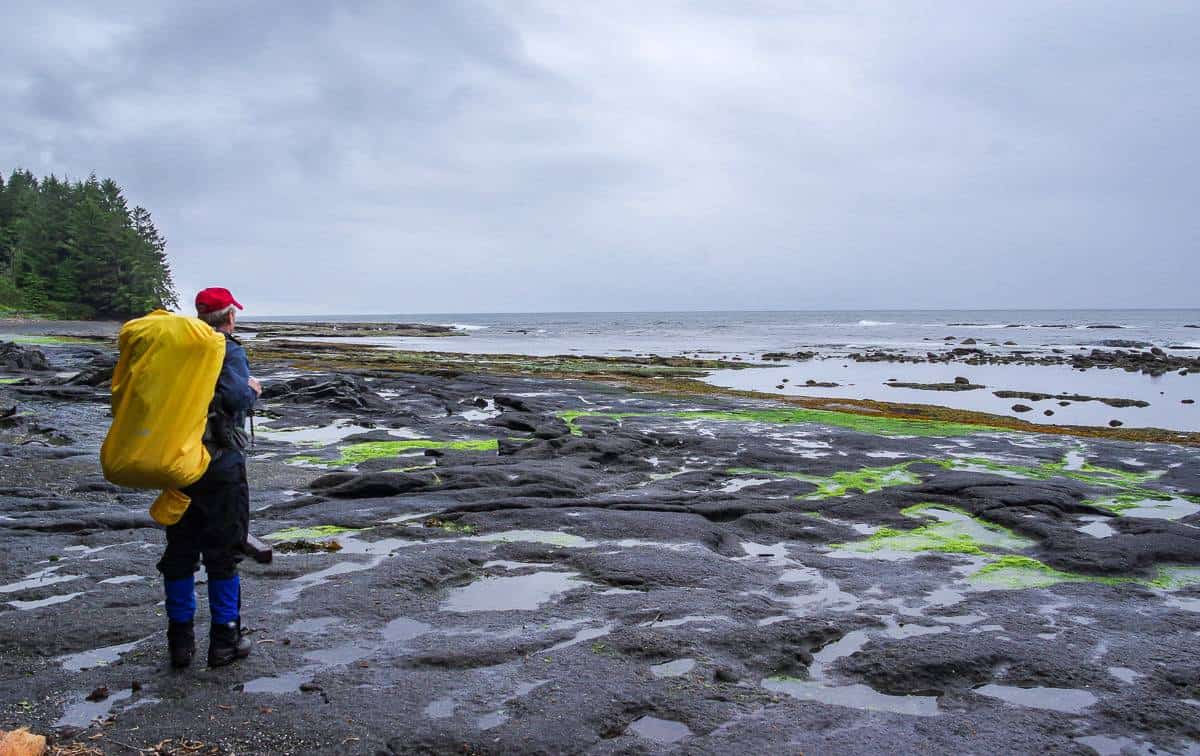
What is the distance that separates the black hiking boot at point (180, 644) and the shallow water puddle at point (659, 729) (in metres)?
2.91

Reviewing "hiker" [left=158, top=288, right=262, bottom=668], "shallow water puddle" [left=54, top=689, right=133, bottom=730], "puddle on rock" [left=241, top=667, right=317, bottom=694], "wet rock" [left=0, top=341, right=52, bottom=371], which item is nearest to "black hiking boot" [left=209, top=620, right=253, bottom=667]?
"hiker" [left=158, top=288, right=262, bottom=668]

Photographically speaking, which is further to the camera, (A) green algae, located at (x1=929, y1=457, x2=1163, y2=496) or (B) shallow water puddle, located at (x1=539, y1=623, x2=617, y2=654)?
(A) green algae, located at (x1=929, y1=457, x2=1163, y2=496)

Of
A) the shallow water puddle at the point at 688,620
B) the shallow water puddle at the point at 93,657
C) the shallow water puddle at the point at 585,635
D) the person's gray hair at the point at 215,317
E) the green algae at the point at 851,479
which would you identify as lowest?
the green algae at the point at 851,479

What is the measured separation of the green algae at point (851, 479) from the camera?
12.3m

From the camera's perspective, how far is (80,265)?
72.4 m

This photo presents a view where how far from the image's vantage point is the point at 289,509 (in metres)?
10.3

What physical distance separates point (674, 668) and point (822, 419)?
56.0 ft

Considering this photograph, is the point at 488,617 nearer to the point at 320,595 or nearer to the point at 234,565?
the point at 320,595

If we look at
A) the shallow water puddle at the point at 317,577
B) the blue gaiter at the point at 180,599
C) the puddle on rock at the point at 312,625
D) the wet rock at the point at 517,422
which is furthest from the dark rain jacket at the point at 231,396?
the wet rock at the point at 517,422

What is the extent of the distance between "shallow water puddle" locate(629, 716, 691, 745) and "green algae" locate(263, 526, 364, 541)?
17.2 ft

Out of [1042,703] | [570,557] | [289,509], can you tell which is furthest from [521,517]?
[1042,703]

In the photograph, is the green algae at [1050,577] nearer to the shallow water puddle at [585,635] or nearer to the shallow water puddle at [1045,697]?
the shallow water puddle at [1045,697]

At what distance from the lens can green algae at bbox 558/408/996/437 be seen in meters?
19.6

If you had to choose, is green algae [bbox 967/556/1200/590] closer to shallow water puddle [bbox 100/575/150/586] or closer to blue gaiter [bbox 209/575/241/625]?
blue gaiter [bbox 209/575/241/625]
